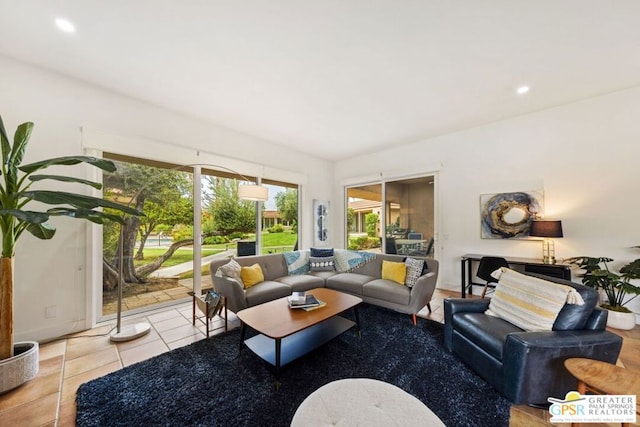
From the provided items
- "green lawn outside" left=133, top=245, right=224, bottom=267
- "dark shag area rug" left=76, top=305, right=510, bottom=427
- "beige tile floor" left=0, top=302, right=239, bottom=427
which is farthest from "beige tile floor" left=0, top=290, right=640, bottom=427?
"green lawn outside" left=133, top=245, right=224, bottom=267

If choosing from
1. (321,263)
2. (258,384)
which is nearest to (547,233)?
(321,263)

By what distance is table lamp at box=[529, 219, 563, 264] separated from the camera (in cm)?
308

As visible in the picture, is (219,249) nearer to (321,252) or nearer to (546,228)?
(321,252)

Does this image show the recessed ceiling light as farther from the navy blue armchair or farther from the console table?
the console table

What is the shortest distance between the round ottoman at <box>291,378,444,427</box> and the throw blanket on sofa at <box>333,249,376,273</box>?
8.64ft

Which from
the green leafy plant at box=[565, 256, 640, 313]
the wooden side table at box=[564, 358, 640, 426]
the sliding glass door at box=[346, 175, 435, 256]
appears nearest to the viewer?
the wooden side table at box=[564, 358, 640, 426]

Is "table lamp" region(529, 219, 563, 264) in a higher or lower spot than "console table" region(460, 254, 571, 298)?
higher

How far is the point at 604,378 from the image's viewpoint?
123cm

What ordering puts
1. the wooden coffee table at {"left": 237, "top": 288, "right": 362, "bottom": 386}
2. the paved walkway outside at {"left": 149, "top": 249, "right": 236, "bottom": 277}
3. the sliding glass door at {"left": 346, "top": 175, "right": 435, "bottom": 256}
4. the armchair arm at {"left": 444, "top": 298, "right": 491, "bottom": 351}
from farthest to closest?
the sliding glass door at {"left": 346, "top": 175, "right": 435, "bottom": 256} → the paved walkway outside at {"left": 149, "top": 249, "right": 236, "bottom": 277} → the armchair arm at {"left": 444, "top": 298, "right": 491, "bottom": 351} → the wooden coffee table at {"left": 237, "top": 288, "right": 362, "bottom": 386}

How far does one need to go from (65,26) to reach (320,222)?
15.1 feet

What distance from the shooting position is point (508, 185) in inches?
146

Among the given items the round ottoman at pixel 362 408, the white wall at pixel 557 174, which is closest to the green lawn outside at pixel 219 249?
the white wall at pixel 557 174

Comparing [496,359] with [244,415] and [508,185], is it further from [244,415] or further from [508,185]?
[508,185]

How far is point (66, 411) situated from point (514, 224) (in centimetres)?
533
